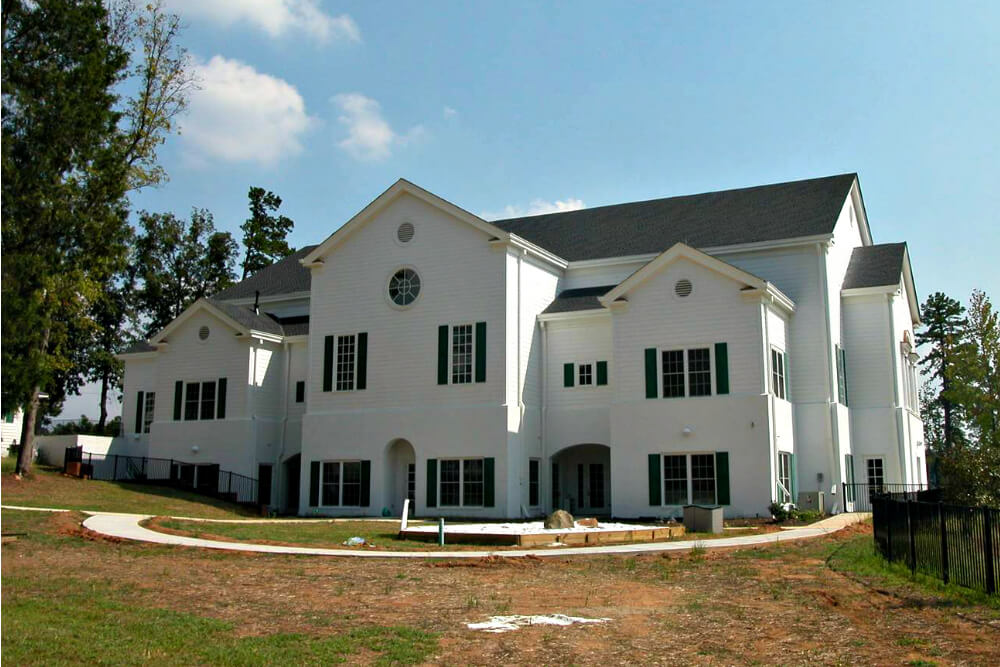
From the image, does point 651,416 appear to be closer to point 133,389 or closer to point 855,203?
point 855,203

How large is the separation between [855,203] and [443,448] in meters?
18.8

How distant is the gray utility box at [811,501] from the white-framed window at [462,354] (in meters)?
11.2

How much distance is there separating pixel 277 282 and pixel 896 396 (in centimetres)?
2613

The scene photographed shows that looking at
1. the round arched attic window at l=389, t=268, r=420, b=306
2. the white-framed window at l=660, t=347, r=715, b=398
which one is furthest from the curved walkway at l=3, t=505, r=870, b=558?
the round arched attic window at l=389, t=268, r=420, b=306

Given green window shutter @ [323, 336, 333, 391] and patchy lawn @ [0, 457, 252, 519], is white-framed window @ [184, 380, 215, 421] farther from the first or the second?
green window shutter @ [323, 336, 333, 391]

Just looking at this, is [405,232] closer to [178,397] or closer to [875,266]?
[178,397]

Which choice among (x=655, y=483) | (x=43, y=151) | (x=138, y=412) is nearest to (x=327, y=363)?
(x=138, y=412)

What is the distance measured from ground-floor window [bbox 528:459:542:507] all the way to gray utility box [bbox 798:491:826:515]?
28.1 feet

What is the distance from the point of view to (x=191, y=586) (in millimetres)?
13922

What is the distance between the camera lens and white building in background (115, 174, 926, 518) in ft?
97.6

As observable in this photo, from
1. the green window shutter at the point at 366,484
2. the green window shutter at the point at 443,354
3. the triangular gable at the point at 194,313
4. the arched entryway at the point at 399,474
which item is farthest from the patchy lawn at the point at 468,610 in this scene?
the triangular gable at the point at 194,313

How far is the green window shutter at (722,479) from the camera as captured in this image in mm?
28719

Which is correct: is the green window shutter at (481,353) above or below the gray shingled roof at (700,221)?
below

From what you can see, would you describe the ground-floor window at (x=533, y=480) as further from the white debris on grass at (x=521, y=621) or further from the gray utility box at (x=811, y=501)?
the white debris on grass at (x=521, y=621)
